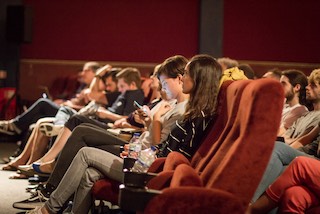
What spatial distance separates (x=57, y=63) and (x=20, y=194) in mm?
4430

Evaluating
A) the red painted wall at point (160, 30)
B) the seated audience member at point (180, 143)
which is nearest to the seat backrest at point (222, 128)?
the seated audience member at point (180, 143)

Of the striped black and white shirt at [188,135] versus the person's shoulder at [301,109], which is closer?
the striped black and white shirt at [188,135]

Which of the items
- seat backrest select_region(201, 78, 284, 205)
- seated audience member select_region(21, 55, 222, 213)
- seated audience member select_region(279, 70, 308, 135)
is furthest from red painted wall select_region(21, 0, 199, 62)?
seat backrest select_region(201, 78, 284, 205)

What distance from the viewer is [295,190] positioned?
9.70 feet

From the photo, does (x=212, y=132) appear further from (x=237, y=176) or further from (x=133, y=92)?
(x=133, y=92)

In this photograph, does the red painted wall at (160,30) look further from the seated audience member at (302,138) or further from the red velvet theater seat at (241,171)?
the red velvet theater seat at (241,171)

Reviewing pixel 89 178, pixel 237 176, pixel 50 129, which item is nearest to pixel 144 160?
pixel 89 178

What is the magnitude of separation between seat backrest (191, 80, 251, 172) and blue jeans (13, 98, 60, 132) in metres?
3.62

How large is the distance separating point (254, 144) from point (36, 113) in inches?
174

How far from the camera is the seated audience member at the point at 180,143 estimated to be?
3.17 meters

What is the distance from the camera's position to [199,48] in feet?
28.2

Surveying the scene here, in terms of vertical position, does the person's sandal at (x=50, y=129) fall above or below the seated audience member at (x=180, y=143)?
below

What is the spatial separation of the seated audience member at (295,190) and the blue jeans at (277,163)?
A: 89mm

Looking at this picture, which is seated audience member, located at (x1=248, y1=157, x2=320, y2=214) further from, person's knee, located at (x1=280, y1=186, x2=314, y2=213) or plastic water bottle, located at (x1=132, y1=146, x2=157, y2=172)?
plastic water bottle, located at (x1=132, y1=146, x2=157, y2=172)
